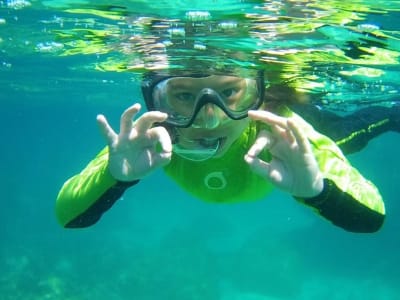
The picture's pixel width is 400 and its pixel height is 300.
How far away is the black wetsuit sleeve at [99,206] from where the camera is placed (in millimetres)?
5830

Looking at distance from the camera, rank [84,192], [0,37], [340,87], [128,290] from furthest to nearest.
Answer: [128,290] → [340,87] → [0,37] → [84,192]

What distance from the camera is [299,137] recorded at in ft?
14.9

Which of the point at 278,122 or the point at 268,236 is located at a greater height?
the point at 278,122

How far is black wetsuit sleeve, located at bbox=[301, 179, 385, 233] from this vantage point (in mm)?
5250

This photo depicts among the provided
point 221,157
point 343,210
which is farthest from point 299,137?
point 221,157

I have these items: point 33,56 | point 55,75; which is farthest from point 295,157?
point 55,75

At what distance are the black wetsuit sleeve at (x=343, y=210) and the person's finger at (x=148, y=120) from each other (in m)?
1.94

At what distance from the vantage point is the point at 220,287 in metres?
24.7

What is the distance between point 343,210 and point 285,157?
1.29 metres

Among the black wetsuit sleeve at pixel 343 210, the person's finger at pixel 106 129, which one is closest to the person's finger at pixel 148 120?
the person's finger at pixel 106 129

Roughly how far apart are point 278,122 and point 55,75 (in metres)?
20.4

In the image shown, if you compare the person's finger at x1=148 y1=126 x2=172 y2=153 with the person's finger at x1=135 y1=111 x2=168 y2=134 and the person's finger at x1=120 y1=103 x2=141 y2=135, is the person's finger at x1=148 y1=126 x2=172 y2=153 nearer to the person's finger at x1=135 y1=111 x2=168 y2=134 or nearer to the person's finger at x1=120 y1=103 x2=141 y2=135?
the person's finger at x1=135 y1=111 x2=168 y2=134

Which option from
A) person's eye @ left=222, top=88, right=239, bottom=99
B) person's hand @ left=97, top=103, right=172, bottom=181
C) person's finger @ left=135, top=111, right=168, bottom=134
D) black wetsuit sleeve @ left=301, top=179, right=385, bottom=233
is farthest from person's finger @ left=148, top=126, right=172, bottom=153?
black wetsuit sleeve @ left=301, top=179, right=385, bottom=233

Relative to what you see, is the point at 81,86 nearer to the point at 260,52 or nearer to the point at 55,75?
the point at 55,75
